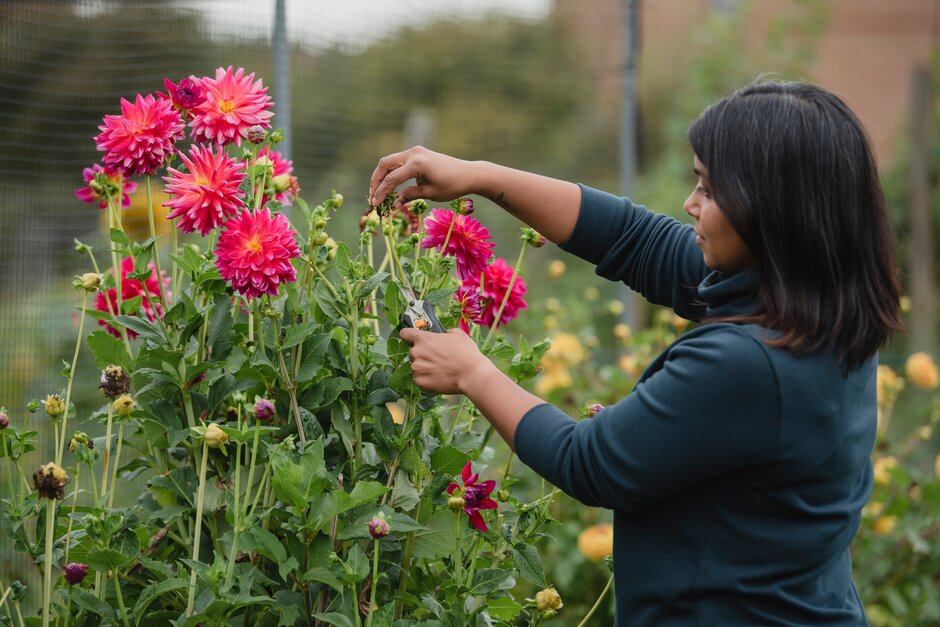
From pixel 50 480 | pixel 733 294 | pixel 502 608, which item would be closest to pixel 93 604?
pixel 50 480

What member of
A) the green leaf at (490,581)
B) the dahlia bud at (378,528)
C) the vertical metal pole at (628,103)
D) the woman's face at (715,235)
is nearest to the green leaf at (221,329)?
the dahlia bud at (378,528)

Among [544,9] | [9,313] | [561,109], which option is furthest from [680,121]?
[9,313]

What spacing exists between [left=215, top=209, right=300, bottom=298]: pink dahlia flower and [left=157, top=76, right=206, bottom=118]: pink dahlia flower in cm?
19

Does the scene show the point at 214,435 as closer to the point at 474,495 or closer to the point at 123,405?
the point at 123,405

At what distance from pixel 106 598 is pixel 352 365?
441 mm

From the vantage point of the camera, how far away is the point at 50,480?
120 centimetres

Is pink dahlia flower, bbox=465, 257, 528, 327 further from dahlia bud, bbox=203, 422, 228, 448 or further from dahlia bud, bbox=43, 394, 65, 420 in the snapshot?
dahlia bud, bbox=43, 394, 65, 420

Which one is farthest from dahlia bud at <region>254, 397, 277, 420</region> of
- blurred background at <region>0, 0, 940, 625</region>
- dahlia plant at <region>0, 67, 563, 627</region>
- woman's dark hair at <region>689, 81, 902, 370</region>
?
blurred background at <region>0, 0, 940, 625</region>

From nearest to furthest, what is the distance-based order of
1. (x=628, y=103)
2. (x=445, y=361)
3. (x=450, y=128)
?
(x=445, y=361), (x=628, y=103), (x=450, y=128)

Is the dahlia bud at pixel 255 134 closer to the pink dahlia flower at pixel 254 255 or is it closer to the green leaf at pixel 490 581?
the pink dahlia flower at pixel 254 255

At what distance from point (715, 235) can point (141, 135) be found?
716 millimetres

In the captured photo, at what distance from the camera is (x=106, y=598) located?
1304mm

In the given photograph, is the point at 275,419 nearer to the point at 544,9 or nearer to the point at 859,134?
the point at 859,134

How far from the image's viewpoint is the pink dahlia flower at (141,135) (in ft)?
4.16
